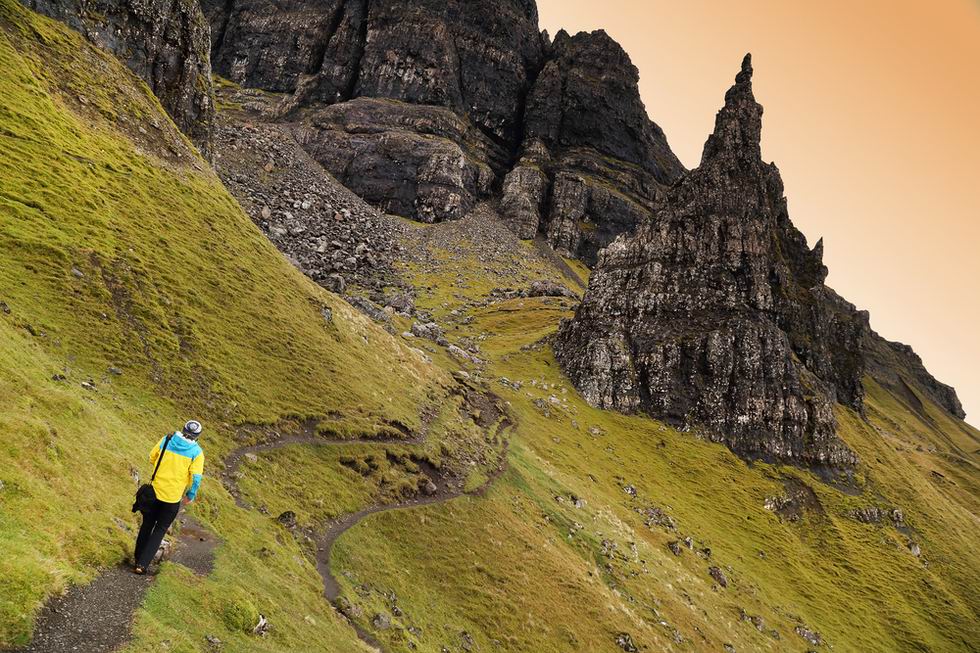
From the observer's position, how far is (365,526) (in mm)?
32469

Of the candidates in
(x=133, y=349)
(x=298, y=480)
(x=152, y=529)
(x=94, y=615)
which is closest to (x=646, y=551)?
(x=298, y=480)

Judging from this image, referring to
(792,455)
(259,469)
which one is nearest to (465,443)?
(259,469)

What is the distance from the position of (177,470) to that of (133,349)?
2114cm

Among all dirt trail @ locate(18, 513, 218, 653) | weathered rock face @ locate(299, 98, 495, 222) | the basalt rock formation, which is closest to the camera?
dirt trail @ locate(18, 513, 218, 653)

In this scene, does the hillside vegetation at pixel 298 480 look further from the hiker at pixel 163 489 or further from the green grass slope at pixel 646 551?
the hiker at pixel 163 489

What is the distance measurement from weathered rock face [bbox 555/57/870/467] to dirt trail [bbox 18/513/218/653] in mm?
86741

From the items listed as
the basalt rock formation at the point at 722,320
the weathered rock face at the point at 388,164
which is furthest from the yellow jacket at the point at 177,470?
the weathered rock face at the point at 388,164

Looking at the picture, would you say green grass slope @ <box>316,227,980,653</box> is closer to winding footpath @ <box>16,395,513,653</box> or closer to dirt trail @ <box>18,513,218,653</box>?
winding footpath @ <box>16,395,513,653</box>

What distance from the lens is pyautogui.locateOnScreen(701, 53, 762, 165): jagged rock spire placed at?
373 feet

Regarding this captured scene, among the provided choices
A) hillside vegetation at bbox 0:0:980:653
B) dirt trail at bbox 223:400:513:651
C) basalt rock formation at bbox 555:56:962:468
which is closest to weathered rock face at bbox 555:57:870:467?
basalt rock formation at bbox 555:56:962:468

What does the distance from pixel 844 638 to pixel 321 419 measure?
6193 centimetres

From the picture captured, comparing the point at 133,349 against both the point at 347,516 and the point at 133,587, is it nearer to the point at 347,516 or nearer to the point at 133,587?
the point at 347,516

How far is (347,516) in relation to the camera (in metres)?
32.8

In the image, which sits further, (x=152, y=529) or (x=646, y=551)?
(x=646, y=551)
